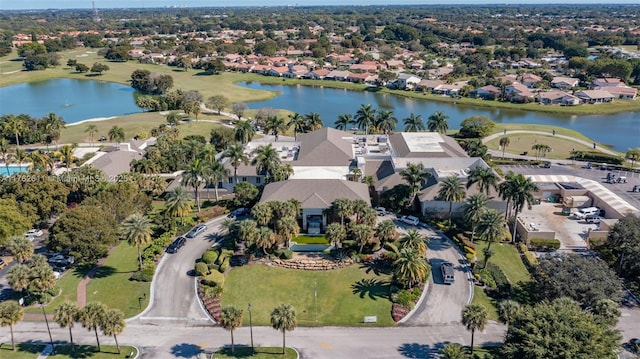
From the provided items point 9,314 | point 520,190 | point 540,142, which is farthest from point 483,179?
point 9,314

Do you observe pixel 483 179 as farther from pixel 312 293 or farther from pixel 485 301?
pixel 312 293

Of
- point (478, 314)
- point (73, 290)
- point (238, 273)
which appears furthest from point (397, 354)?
point (73, 290)

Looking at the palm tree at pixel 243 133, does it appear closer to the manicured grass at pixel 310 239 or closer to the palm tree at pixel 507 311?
the manicured grass at pixel 310 239

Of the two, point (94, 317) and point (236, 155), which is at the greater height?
point (236, 155)

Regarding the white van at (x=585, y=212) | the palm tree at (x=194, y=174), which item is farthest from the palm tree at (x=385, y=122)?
the palm tree at (x=194, y=174)

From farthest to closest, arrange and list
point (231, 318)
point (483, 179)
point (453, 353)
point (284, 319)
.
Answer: point (483, 179), point (231, 318), point (284, 319), point (453, 353)

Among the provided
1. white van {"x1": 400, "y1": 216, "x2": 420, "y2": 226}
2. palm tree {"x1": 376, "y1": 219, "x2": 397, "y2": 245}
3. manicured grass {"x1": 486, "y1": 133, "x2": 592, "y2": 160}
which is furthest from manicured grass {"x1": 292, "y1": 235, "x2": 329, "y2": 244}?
manicured grass {"x1": 486, "y1": 133, "x2": 592, "y2": 160}

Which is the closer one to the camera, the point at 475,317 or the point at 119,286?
the point at 475,317
